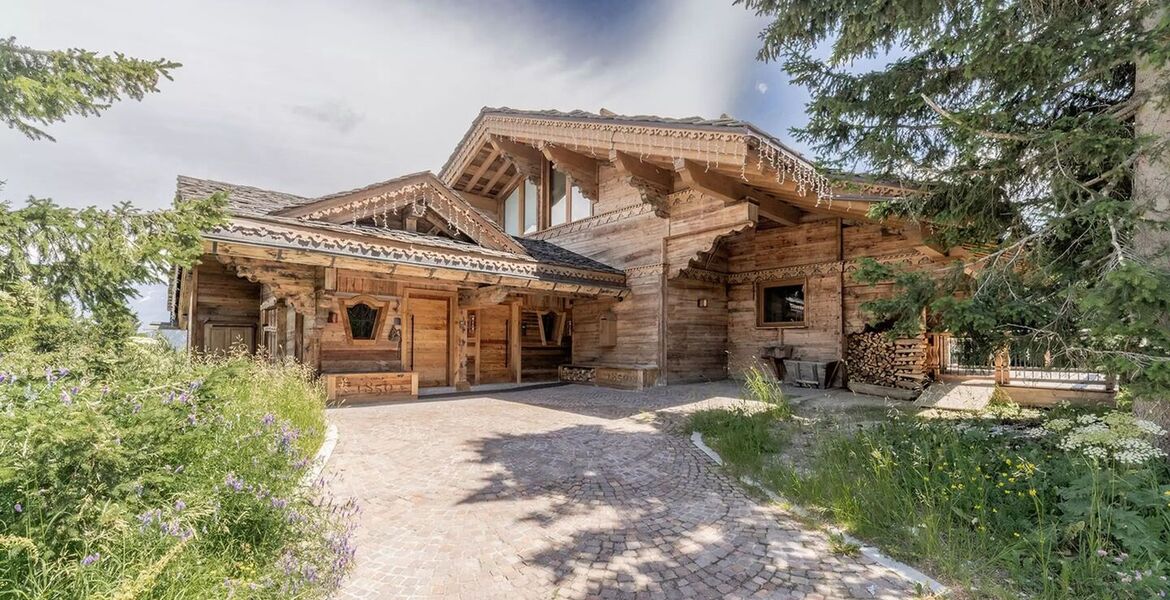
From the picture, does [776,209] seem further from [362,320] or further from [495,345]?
[362,320]

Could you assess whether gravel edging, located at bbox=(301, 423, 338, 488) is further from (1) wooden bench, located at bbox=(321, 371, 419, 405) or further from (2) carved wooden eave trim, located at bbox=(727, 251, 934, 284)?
(2) carved wooden eave trim, located at bbox=(727, 251, 934, 284)

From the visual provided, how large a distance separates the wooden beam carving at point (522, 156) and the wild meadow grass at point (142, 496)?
454 inches

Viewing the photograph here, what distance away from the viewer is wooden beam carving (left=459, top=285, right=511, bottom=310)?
35.0 ft

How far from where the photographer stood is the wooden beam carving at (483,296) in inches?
420

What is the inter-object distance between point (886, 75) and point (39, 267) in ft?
25.2

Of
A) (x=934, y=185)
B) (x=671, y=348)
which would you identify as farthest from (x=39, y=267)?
(x=671, y=348)

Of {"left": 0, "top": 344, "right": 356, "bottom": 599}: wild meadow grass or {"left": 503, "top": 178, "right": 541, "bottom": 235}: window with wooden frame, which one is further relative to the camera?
{"left": 503, "top": 178, "right": 541, "bottom": 235}: window with wooden frame

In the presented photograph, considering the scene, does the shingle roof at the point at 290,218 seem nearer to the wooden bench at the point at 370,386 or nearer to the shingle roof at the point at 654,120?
the wooden bench at the point at 370,386

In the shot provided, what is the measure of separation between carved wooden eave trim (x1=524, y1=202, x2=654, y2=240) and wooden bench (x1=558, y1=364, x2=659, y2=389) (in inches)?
161

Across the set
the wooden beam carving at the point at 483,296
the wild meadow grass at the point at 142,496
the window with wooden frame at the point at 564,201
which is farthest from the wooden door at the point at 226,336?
the wild meadow grass at the point at 142,496

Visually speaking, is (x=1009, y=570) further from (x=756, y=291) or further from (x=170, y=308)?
(x=170, y=308)

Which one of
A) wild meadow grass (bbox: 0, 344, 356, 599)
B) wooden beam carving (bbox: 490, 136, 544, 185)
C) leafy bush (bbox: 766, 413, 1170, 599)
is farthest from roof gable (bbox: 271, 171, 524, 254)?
leafy bush (bbox: 766, 413, 1170, 599)

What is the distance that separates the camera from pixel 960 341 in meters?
4.55

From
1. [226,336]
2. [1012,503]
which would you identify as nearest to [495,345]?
[226,336]
